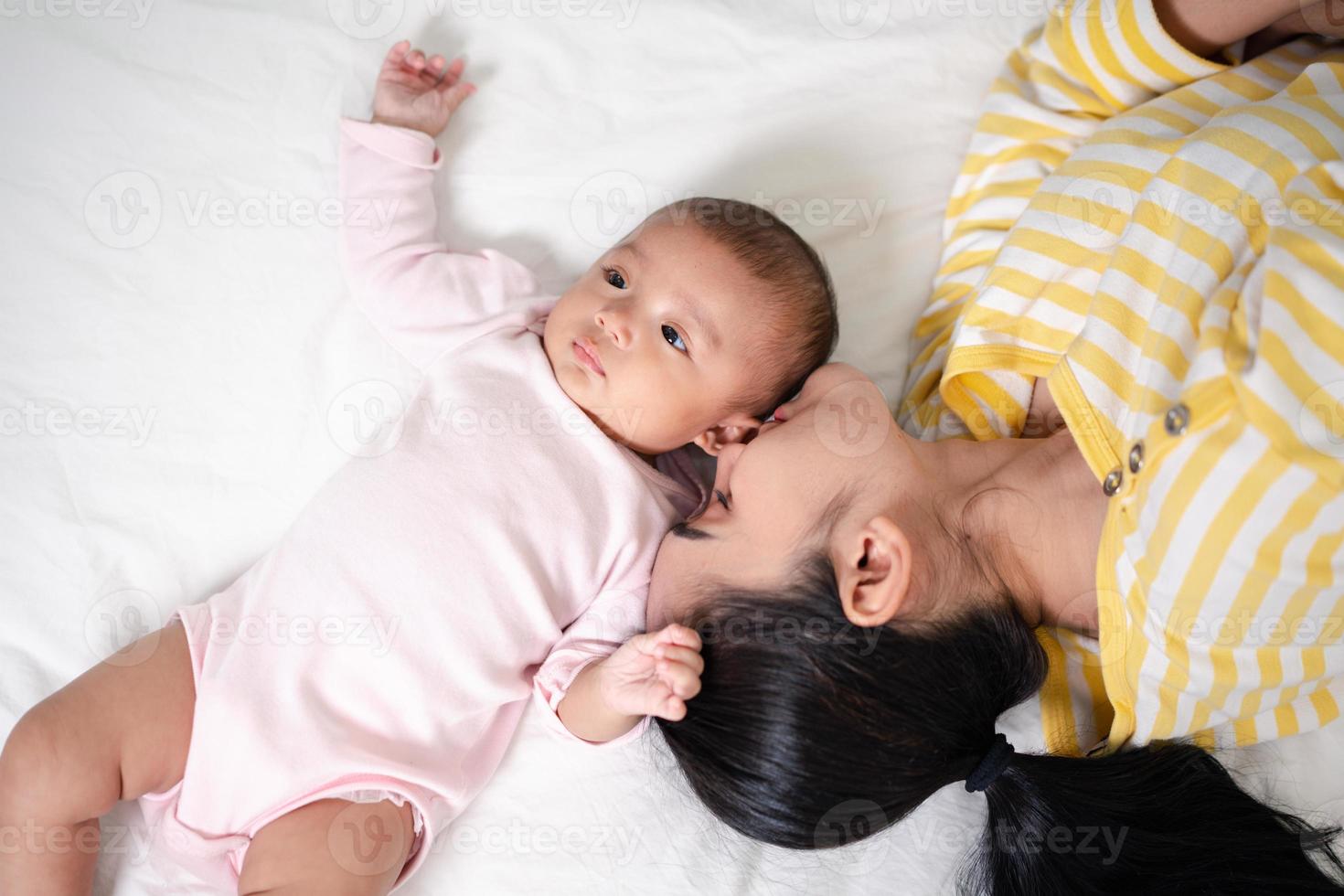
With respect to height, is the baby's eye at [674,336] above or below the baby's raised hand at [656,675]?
above

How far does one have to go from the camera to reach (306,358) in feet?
4.86

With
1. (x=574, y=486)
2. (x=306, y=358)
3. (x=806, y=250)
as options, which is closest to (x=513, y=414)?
(x=574, y=486)

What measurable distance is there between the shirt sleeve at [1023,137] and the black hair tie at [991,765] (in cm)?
47

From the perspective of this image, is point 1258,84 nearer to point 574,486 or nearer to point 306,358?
point 574,486

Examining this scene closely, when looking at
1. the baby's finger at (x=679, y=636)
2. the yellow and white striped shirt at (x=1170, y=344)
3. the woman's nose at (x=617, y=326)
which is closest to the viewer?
the yellow and white striped shirt at (x=1170, y=344)

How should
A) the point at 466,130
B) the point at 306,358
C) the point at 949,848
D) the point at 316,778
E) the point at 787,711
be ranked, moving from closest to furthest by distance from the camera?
the point at 787,711 < the point at 316,778 < the point at 949,848 < the point at 306,358 < the point at 466,130

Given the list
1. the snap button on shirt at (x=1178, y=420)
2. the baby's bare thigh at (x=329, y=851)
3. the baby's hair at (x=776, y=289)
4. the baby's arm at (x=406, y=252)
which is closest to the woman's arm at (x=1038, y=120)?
the baby's hair at (x=776, y=289)

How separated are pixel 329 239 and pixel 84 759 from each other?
0.80 metres

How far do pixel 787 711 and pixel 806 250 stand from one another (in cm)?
67

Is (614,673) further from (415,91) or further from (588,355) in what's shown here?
(415,91)

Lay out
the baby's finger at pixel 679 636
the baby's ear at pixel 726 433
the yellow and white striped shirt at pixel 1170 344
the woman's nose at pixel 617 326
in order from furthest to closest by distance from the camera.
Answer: the baby's ear at pixel 726 433 → the woman's nose at pixel 617 326 → the baby's finger at pixel 679 636 → the yellow and white striped shirt at pixel 1170 344

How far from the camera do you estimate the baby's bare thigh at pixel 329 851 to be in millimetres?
1189

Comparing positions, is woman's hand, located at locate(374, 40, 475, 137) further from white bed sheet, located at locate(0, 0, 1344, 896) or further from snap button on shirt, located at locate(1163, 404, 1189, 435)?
snap button on shirt, located at locate(1163, 404, 1189, 435)

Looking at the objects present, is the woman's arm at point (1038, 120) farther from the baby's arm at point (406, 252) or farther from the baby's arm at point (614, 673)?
the baby's arm at point (406, 252)
